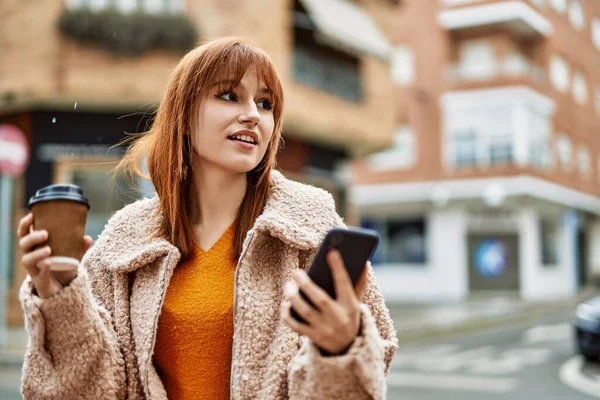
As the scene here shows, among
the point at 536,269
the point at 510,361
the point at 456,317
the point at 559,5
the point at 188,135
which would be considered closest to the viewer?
the point at 188,135

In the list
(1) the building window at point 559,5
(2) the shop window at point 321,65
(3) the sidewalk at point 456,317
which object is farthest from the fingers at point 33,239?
(1) the building window at point 559,5

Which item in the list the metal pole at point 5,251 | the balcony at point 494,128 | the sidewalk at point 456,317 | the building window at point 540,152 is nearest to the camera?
the metal pole at point 5,251

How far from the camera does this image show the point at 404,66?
27.3m

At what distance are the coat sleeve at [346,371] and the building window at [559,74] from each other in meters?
28.9

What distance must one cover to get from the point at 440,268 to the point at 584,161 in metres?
10.0

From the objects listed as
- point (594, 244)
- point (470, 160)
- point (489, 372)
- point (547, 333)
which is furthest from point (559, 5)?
Answer: point (489, 372)

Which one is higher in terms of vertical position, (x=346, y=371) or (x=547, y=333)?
(x=346, y=371)

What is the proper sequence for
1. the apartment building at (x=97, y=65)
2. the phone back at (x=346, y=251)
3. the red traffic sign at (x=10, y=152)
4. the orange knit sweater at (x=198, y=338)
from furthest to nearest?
1. the apartment building at (x=97, y=65)
2. the red traffic sign at (x=10, y=152)
3. the orange knit sweater at (x=198, y=338)
4. the phone back at (x=346, y=251)

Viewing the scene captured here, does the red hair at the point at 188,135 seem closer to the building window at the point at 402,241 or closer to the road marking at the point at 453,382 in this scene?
the road marking at the point at 453,382

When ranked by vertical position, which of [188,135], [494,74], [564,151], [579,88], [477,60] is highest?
A: [579,88]

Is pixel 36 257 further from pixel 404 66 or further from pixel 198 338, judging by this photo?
pixel 404 66

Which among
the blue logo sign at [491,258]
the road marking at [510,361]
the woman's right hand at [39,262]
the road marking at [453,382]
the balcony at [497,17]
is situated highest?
the balcony at [497,17]

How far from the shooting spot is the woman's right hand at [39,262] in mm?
1383

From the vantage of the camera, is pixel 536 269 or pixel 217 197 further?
pixel 536 269
